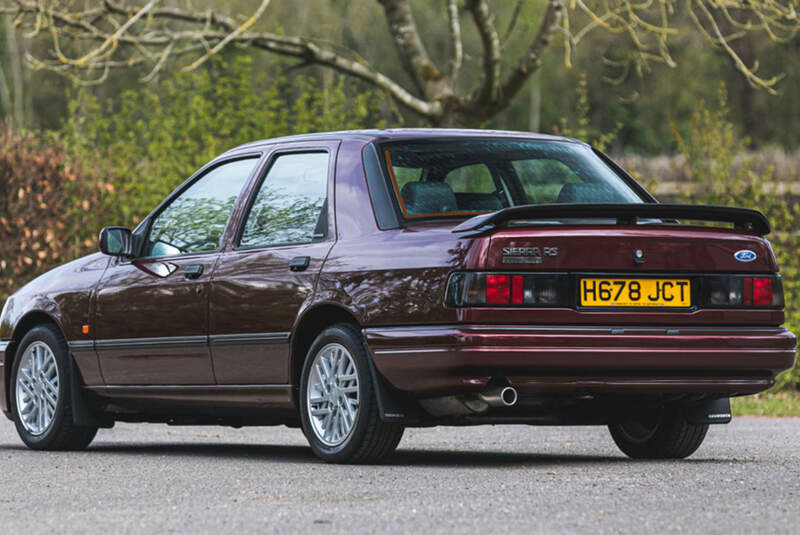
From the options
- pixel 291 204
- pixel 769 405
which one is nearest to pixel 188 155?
pixel 769 405

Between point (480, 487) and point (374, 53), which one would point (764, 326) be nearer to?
point (480, 487)

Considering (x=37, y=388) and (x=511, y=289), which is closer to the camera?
(x=511, y=289)

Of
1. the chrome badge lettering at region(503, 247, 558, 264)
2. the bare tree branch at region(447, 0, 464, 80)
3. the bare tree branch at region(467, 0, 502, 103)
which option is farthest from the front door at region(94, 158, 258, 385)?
the bare tree branch at region(447, 0, 464, 80)

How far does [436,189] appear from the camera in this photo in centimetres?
786

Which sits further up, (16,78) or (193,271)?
(16,78)

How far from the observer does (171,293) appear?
8844 mm

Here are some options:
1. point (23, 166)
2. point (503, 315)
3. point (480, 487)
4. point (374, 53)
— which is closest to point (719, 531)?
point (480, 487)

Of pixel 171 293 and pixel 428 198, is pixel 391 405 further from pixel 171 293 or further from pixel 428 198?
pixel 171 293

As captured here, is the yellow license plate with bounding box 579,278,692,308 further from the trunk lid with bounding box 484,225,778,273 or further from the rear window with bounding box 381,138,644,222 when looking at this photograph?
the rear window with bounding box 381,138,644,222

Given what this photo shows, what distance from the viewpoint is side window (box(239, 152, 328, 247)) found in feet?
27.0

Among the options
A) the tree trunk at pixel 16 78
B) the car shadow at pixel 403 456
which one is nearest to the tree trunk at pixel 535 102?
the tree trunk at pixel 16 78

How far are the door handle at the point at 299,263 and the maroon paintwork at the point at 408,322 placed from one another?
1.4 inches

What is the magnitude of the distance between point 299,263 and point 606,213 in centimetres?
165

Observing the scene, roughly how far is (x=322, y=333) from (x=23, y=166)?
12.1 m
